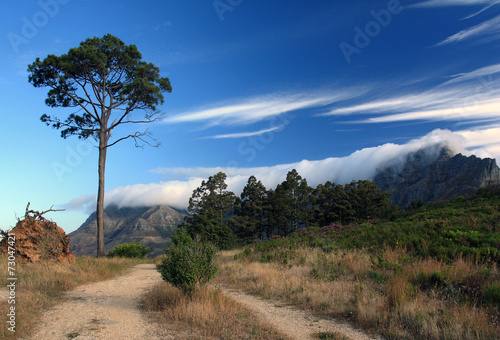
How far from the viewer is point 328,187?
2066 inches

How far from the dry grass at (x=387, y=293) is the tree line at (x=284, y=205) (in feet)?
110

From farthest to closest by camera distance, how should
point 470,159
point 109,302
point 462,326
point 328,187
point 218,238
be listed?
point 470,159
point 328,187
point 218,238
point 109,302
point 462,326

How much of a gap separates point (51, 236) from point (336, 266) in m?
11.3

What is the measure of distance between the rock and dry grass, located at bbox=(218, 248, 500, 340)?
Result: 690cm

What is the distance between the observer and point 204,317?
5352 millimetres

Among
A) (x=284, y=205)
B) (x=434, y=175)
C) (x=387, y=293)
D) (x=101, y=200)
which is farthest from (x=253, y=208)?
(x=434, y=175)

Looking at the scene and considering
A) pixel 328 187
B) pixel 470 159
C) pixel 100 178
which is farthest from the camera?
pixel 470 159

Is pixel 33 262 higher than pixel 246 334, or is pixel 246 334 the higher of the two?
pixel 33 262

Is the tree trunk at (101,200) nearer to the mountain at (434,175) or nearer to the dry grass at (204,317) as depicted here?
the dry grass at (204,317)

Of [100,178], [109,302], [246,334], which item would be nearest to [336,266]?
[246,334]

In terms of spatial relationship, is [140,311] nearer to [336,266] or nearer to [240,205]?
[336,266]

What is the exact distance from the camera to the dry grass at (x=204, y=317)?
4824mm

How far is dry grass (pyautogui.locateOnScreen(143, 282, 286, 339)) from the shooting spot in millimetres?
4824

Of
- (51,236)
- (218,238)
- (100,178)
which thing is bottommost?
(218,238)
